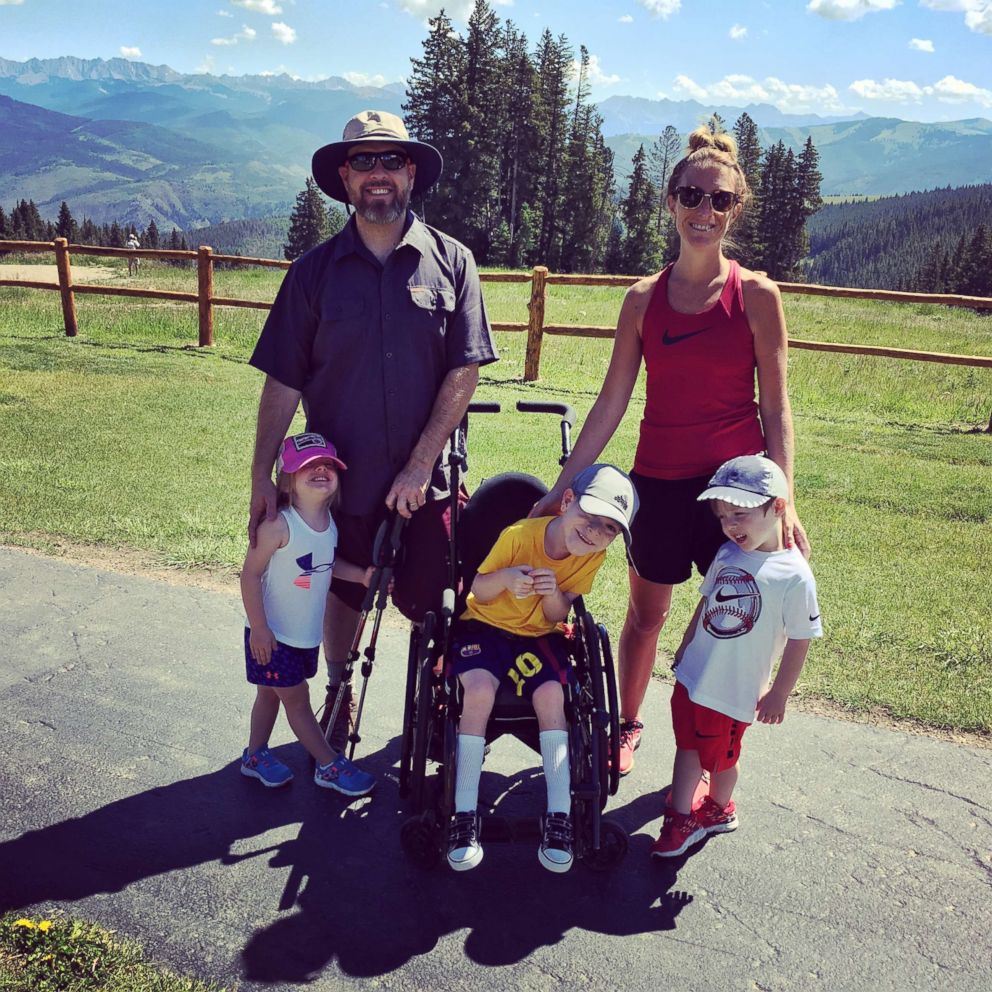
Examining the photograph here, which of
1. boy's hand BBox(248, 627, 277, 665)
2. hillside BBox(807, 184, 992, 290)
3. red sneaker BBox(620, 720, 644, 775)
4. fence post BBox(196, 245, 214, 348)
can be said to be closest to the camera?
boy's hand BBox(248, 627, 277, 665)

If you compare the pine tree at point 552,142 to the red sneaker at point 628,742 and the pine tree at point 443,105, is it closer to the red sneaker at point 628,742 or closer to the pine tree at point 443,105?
the pine tree at point 443,105

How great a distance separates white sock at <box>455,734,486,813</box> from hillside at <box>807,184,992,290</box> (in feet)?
438

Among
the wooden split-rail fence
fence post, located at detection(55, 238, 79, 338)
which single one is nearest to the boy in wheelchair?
the wooden split-rail fence

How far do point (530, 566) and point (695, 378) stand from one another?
817mm

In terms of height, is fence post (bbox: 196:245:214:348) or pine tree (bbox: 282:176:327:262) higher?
pine tree (bbox: 282:176:327:262)

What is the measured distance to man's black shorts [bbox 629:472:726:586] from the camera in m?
2.98

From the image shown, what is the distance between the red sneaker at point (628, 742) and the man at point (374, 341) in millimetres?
1251

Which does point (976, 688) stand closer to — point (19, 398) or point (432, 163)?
point (432, 163)

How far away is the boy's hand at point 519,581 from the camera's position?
9.07 ft

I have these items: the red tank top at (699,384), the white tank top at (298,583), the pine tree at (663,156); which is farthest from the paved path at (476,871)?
the pine tree at (663,156)

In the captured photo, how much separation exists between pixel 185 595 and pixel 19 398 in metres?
5.92

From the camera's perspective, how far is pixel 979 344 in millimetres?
27688

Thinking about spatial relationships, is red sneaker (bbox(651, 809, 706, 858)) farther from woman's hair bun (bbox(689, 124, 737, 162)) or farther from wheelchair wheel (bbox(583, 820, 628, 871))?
woman's hair bun (bbox(689, 124, 737, 162))

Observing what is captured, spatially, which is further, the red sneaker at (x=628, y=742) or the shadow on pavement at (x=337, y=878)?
the red sneaker at (x=628, y=742)
